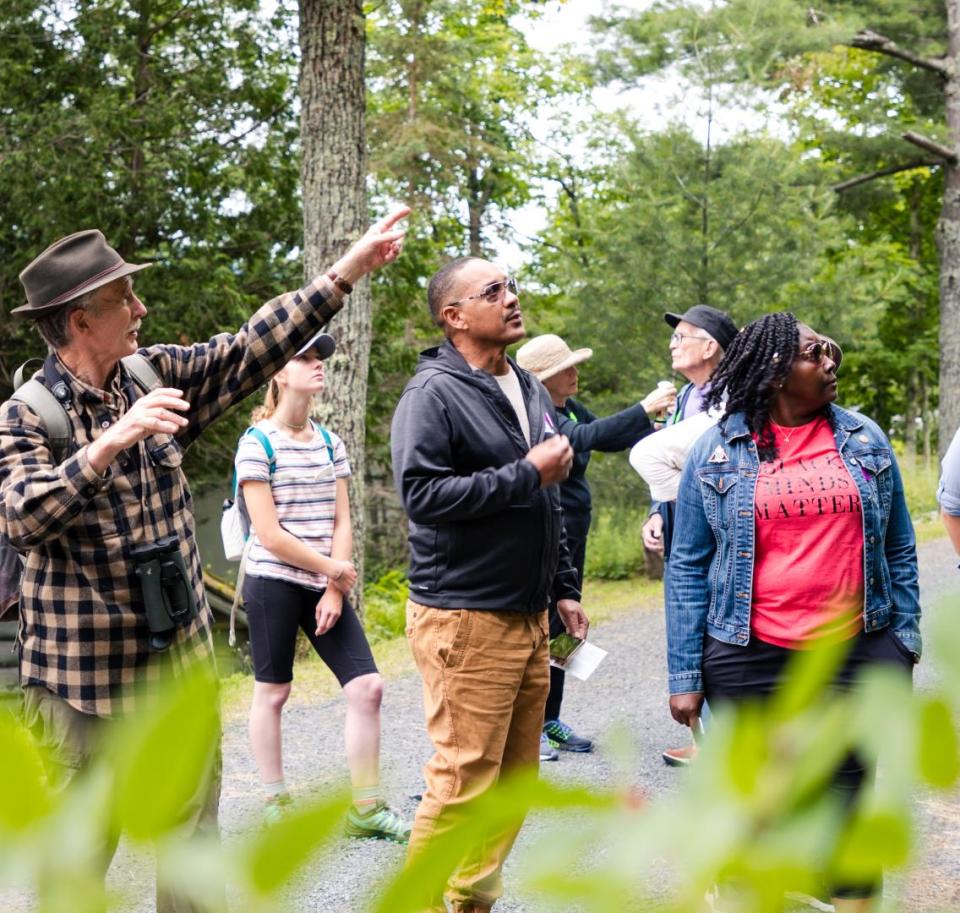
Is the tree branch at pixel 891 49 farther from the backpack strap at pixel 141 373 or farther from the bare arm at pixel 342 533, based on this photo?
Result: the backpack strap at pixel 141 373

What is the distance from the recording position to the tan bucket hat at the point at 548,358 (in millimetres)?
5875

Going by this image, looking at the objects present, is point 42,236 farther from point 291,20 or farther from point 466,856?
point 466,856

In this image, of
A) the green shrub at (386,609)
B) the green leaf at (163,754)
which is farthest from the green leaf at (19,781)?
the green shrub at (386,609)

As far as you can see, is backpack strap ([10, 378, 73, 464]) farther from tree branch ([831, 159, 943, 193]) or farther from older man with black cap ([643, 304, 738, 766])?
tree branch ([831, 159, 943, 193])

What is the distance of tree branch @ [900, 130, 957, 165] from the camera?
52.1 ft

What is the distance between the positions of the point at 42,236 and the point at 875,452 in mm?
11318

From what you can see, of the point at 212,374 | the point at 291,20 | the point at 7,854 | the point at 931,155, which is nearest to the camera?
the point at 7,854

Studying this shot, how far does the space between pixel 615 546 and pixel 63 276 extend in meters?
11.7

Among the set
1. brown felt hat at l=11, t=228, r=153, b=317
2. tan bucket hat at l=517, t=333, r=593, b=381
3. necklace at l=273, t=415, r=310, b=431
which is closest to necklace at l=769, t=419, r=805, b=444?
brown felt hat at l=11, t=228, r=153, b=317

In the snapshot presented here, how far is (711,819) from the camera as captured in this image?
0.37m

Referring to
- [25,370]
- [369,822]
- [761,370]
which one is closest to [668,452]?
[761,370]

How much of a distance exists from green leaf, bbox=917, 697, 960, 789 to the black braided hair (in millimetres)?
3178

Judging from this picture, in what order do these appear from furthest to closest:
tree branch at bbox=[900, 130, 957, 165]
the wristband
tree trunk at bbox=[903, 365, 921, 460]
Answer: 1. tree trunk at bbox=[903, 365, 921, 460]
2. tree branch at bbox=[900, 130, 957, 165]
3. the wristband

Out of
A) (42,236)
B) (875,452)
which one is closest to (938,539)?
(42,236)
